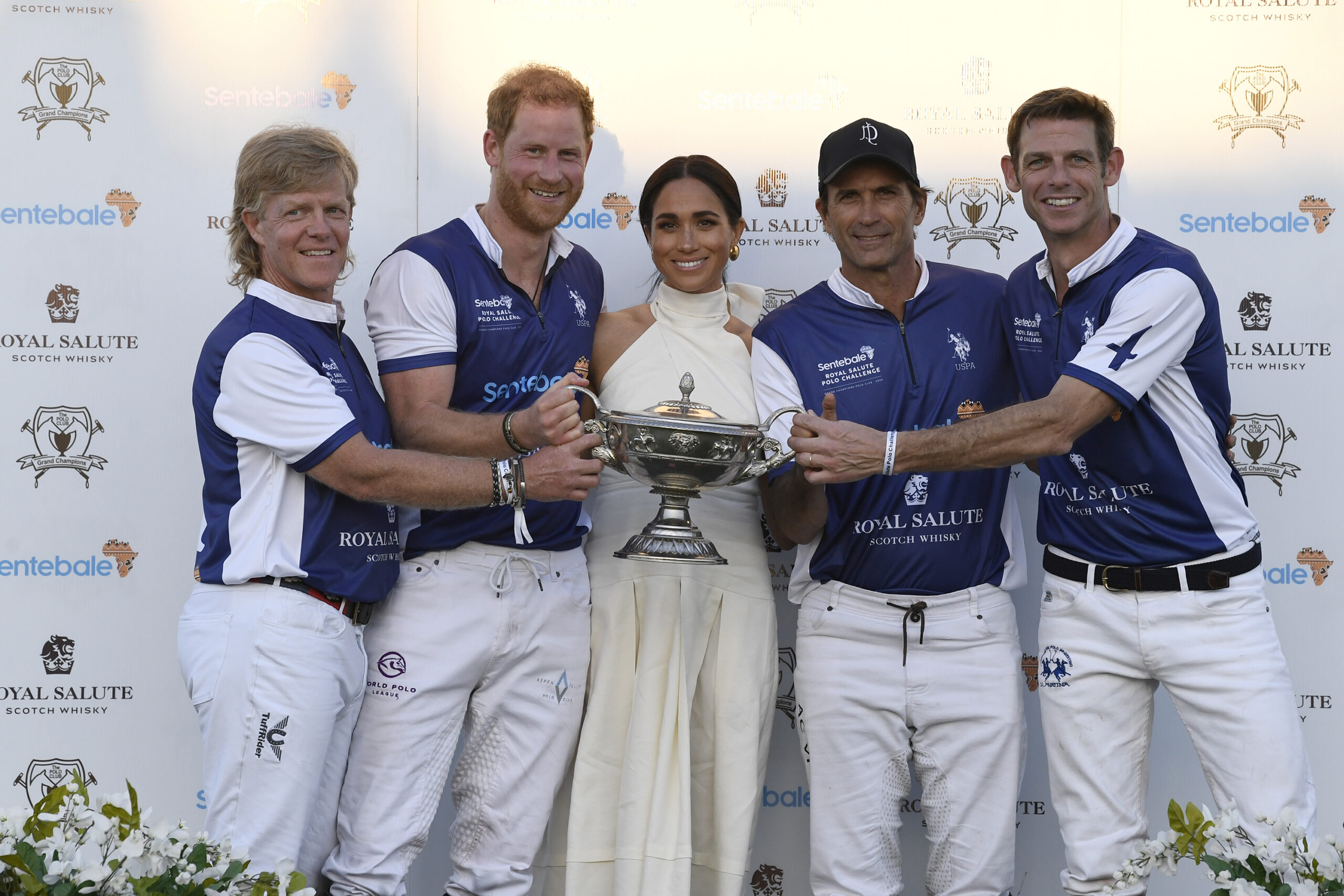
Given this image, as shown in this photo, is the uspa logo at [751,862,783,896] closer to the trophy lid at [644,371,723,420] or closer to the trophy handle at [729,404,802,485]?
the trophy handle at [729,404,802,485]

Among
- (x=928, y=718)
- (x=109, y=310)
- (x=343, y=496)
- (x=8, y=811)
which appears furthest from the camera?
(x=109, y=310)

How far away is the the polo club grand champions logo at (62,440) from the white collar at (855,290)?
2759 millimetres

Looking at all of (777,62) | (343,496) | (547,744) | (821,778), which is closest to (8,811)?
(343,496)

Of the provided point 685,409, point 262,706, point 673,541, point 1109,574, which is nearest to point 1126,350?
point 1109,574

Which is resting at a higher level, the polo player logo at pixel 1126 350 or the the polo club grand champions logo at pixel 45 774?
the polo player logo at pixel 1126 350

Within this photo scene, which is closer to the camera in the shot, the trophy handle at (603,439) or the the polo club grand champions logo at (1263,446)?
the trophy handle at (603,439)

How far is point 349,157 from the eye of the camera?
3.22m

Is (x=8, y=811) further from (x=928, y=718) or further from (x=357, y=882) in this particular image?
(x=928, y=718)

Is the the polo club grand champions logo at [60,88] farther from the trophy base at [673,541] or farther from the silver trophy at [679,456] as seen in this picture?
the trophy base at [673,541]

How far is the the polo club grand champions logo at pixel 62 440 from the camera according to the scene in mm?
4199

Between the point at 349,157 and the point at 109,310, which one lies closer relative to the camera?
the point at 349,157

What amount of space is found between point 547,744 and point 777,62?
8.54ft

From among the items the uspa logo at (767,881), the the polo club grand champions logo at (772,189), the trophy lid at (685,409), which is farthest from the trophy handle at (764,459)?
the uspa logo at (767,881)

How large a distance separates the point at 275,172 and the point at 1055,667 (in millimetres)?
2615
